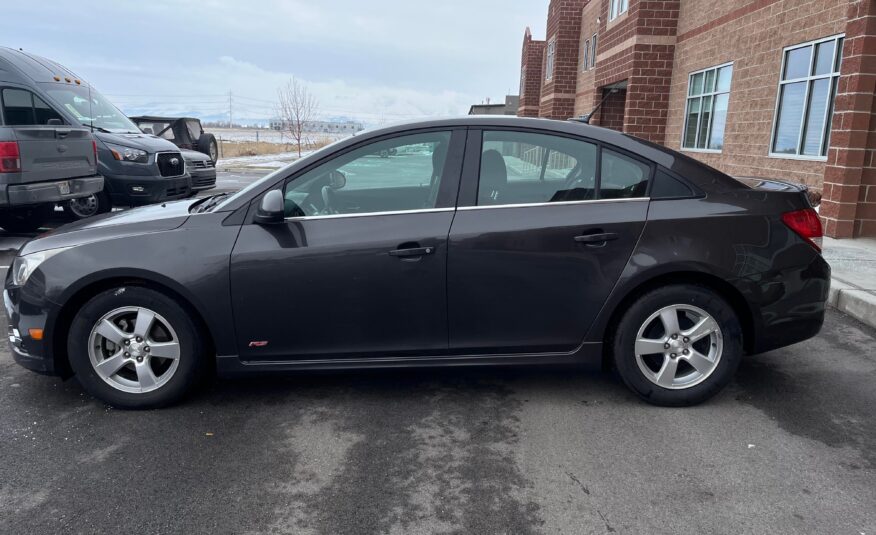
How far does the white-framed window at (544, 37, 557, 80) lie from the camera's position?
29.7 meters

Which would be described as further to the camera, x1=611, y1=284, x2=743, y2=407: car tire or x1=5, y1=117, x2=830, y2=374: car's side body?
x1=611, y1=284, x2=743, y2=407: car tire

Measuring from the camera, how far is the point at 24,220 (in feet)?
34.5

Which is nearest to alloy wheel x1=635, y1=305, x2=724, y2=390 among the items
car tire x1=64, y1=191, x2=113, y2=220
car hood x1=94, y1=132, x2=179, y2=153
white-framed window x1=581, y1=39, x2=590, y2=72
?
car tire x1=64, y1=191, x2=113, y2=220

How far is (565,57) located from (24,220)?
23.6 metres

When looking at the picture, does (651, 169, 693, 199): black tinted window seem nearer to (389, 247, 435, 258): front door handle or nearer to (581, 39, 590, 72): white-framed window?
(389, 247, 435, 258): front door handle

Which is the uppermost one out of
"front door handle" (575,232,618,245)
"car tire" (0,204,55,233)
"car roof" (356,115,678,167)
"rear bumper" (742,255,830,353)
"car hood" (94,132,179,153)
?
"car roof" (356,115,678,167)

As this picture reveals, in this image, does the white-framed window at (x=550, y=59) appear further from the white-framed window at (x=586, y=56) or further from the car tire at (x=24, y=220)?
the car tire at (x=24, y=220)

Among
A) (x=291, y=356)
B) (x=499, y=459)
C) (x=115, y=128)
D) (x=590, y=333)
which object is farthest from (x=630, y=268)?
(x=115, y=128)

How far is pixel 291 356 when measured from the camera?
153 inches

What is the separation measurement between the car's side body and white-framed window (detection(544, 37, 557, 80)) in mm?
27259

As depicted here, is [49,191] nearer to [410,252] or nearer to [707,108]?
[410,252]

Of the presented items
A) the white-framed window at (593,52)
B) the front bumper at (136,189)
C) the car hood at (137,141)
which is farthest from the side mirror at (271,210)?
the white-framed window at (593,52)

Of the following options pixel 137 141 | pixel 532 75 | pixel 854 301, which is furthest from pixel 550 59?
pixel 854 301

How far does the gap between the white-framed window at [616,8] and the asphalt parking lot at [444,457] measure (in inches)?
647
